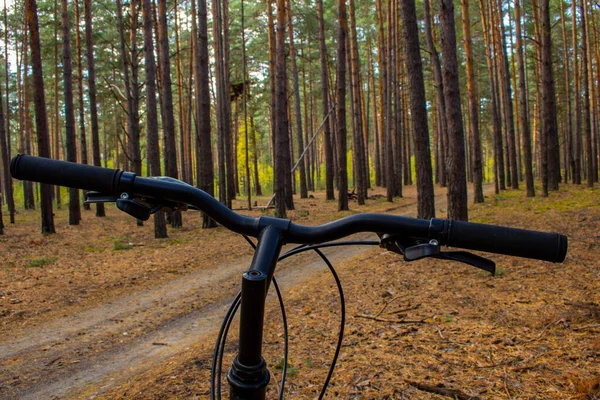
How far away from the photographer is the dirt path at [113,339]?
4.63 m

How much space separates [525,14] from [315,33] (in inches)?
521

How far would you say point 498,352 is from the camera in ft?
14.4

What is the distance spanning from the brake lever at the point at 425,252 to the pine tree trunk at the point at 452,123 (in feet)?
29.5

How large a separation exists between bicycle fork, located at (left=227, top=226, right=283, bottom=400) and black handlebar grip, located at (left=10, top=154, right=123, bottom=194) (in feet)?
1.59

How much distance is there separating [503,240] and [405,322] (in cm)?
440

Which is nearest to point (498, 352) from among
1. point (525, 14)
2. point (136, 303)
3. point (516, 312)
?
point (516, 312)

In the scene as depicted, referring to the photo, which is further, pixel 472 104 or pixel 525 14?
pixel 525 14

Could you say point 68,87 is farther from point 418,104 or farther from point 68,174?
point 68,174

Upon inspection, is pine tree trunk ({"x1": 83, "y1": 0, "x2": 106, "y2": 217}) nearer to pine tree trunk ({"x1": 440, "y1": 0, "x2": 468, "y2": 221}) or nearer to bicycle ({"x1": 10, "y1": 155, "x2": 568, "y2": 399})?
pine tree trunk ({"x1": 440, "y1": 0, "x2": 468, "y2": 221})

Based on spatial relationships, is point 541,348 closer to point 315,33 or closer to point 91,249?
point 91,249

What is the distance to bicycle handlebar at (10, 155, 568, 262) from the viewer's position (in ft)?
3.94

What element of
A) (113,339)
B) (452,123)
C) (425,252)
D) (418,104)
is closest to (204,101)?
(418,104)

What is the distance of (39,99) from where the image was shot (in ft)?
47.1

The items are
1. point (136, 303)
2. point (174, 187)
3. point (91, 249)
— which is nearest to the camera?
point (174, 187)
